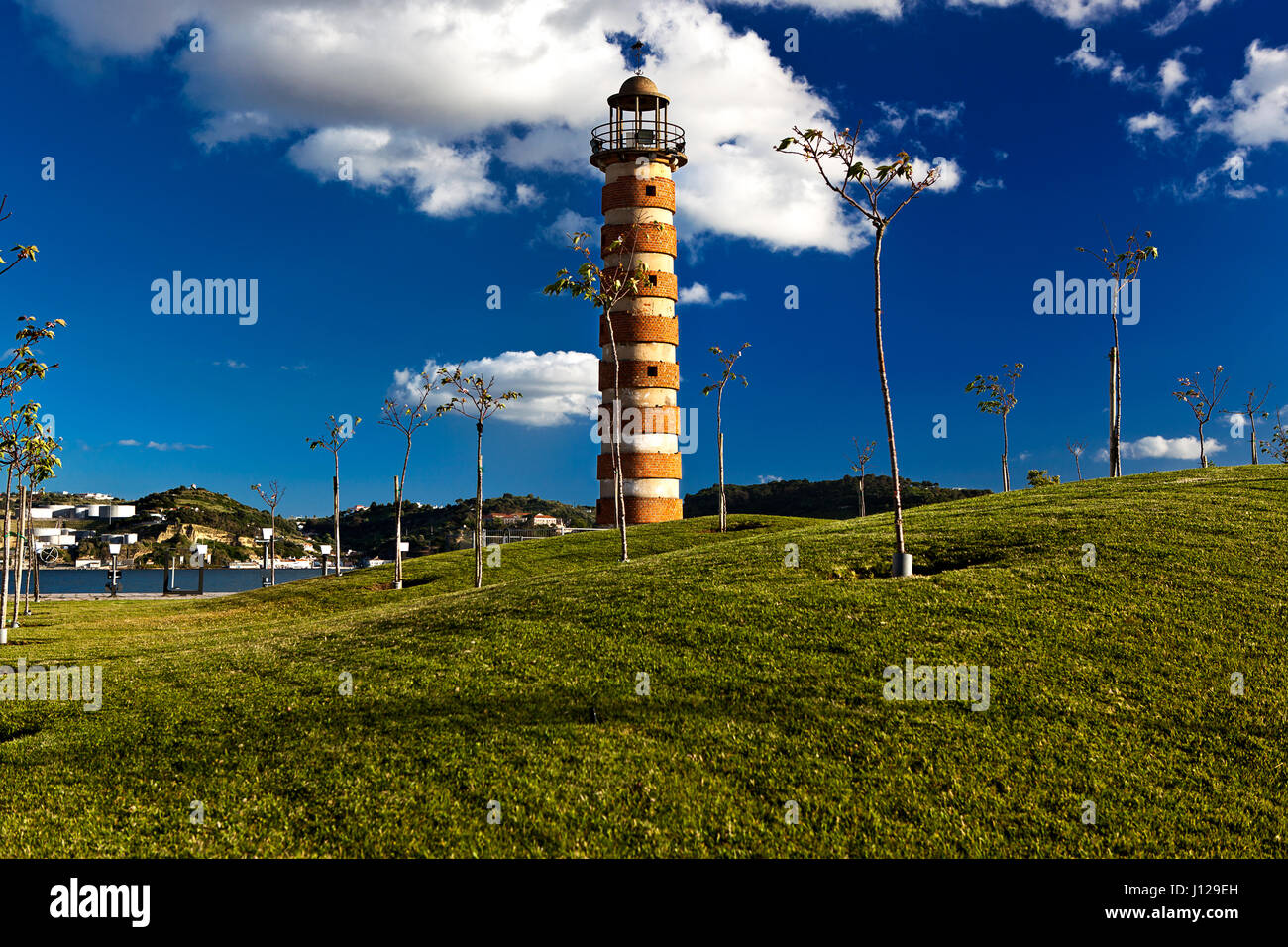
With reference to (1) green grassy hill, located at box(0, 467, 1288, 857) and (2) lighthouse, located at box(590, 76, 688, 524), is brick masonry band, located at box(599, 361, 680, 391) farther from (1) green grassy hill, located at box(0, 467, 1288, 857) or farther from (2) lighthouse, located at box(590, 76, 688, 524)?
(1) green grassy hill, located at box(0, 467, 1288, 857)

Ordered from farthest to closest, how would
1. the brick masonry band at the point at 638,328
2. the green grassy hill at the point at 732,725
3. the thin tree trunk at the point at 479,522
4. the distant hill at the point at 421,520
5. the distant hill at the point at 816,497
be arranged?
the distant hill at the point at 421,520 → the distant hill at the point at 816,497 → the brick masonry band at the point at 638,328 → the thin tree trunk at the point at 479,522 → the green grassy hill at the point at 732,725

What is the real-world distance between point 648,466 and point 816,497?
59.6 m

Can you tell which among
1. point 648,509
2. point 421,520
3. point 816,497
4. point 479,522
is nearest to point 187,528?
point 421,520

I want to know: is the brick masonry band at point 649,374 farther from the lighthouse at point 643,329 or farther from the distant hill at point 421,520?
the distant hill at point 421,520

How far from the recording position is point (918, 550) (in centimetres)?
2389

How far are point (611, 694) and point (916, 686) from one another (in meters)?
5.20

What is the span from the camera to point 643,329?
65.4 meters

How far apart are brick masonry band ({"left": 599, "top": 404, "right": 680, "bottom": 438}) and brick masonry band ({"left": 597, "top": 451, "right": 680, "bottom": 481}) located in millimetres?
1302

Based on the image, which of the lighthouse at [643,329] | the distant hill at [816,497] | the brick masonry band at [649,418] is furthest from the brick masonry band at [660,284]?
the distant hill at [816,497]

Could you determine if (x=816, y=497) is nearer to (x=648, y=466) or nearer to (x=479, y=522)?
(x=648, y=466)

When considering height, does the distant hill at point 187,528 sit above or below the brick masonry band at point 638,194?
below

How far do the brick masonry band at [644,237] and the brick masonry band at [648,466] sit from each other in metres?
16.9

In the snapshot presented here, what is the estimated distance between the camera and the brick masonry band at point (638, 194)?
67.9 metres
